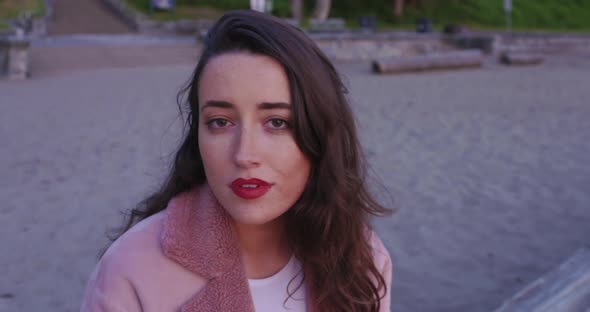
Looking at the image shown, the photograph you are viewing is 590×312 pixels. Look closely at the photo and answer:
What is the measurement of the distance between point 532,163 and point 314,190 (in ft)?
16.6

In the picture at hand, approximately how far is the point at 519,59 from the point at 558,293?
46.3ft

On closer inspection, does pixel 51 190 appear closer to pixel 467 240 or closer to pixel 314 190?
pixel 467 240

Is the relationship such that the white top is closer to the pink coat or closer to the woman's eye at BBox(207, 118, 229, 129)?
the pink coat

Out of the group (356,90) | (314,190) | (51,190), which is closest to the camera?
(314,190)

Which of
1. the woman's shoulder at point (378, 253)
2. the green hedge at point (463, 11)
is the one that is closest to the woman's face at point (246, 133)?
the woman's shoulder at point (378, 253)

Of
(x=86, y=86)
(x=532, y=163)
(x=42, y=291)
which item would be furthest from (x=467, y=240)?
(x=86, y=86)

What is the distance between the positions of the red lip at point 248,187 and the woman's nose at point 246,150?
0.03m

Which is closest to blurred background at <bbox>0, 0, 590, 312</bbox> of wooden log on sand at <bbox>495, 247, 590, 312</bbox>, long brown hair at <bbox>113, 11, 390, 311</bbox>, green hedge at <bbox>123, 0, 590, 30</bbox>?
wooden log on sand at <bbox>495, 247, 590, 312</bbox>

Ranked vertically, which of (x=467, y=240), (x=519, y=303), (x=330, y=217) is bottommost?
(x=467, y=240)

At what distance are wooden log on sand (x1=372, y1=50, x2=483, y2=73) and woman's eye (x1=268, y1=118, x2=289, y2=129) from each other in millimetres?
12184

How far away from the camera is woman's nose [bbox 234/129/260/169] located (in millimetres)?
1207

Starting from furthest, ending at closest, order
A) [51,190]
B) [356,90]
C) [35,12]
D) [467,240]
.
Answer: [35,12]
[356,90]
[51,190]
[467,240]

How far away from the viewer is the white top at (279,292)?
1316 millimetres

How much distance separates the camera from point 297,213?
55.0 inches
